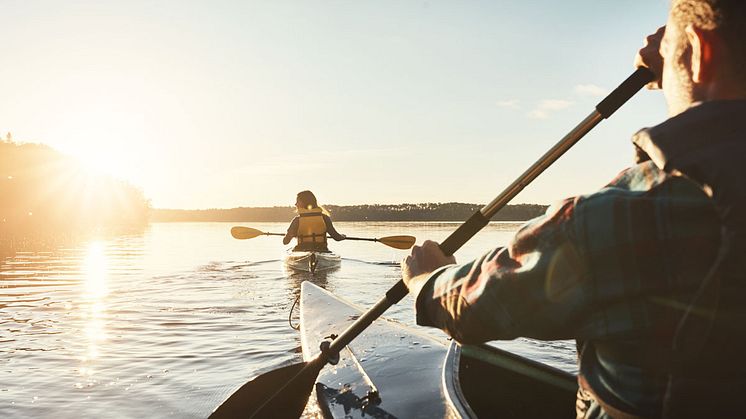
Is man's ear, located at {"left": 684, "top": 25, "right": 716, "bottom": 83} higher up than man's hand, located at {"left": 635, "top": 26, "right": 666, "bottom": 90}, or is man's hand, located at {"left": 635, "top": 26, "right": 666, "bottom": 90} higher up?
man's hand, located at {"left": 635, "top": 26, "right": 666, "bottom": 90}

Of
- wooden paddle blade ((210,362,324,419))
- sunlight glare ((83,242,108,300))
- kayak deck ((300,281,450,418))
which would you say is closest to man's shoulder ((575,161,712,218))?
kayak deck ((300,281,450,418))

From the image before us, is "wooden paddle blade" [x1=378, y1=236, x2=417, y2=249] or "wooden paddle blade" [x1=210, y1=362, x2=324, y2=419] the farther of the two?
"wooden paddle blade" [x1=378, y1=236, x2=417, y2=249]

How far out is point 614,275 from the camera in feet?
4.09

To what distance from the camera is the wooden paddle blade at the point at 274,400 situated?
147 inches

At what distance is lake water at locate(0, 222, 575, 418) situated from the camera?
5949 mm

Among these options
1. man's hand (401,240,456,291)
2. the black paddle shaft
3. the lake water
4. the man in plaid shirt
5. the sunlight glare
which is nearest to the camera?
the man in plaid shirt

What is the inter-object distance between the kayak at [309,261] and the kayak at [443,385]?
10.3m

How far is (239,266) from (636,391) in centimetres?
1942

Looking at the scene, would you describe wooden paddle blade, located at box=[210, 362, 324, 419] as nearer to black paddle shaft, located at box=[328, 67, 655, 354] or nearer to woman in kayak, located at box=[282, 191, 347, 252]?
black paddle shaft, located at box=[328, 67, 655, 354]

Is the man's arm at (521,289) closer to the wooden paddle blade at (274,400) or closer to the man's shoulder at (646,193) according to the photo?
the man's shoulder at (646,193)

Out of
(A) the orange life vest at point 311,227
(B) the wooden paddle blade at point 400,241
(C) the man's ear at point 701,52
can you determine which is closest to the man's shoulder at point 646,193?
(C) the man's ear at point 701,52

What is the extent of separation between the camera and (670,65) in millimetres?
1397

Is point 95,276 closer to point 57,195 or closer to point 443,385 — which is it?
point 443,385

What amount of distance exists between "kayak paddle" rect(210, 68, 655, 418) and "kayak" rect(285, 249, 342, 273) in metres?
10.9
